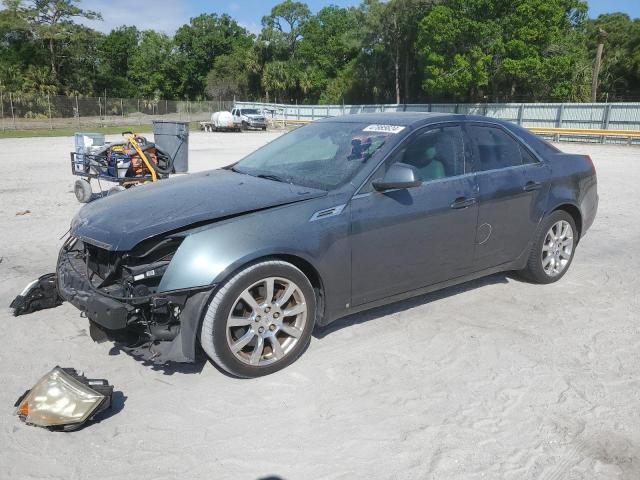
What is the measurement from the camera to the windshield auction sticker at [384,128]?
14.5ft

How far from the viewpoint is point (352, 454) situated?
114 inches

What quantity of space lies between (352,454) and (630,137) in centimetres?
2881

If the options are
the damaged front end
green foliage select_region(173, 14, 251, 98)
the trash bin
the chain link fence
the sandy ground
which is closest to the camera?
the sandy ground

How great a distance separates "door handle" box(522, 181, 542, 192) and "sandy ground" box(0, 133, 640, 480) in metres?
1.04

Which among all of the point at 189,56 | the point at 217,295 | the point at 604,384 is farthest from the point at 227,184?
the point at 189,56

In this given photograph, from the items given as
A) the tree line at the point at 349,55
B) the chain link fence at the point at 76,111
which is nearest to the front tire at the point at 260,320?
the chain link fence at the point at 76,111

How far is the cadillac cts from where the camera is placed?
11.3ft

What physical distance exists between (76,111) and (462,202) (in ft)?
132

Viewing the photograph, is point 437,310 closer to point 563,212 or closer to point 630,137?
point 563,212

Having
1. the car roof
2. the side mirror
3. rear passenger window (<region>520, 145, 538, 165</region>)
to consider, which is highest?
the car roof

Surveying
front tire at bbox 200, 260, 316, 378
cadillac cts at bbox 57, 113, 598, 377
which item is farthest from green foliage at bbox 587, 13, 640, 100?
front tire at bbox 200, 260, 316, 378

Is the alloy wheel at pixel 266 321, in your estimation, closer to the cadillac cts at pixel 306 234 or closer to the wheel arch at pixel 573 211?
the cadillac cts at pixel 306 234

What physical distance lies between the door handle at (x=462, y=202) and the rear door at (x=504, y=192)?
0.36ft

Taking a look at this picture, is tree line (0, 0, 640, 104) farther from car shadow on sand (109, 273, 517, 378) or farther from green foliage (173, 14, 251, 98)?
car shadow on sand (109, 273, 517, 378)
